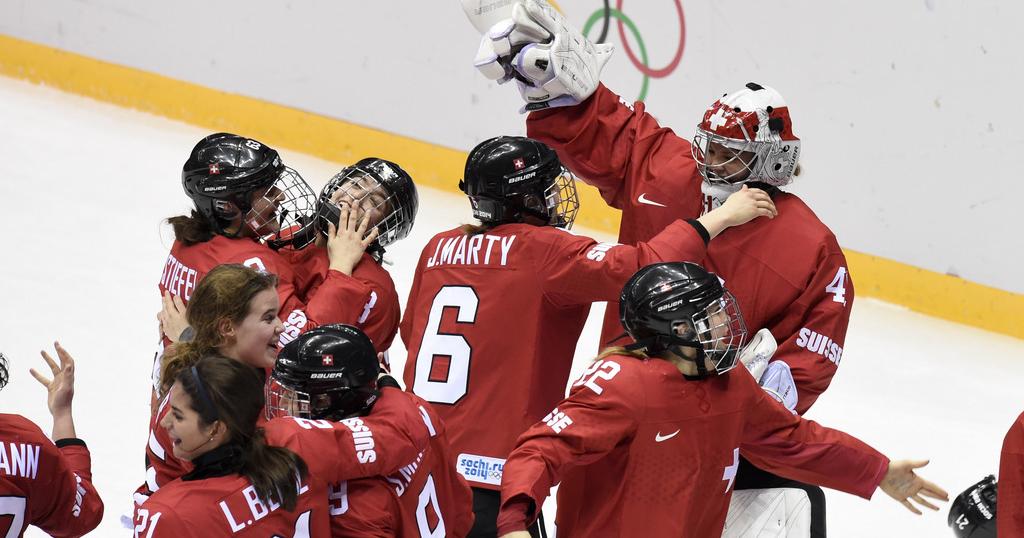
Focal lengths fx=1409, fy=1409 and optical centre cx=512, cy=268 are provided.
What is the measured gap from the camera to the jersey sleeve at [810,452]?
3398 millimetres

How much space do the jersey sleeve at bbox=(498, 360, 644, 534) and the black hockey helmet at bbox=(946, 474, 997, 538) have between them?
4.00 feet

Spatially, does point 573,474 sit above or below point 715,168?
below

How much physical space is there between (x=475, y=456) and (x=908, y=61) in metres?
4.08

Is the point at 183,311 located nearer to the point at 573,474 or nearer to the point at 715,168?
the point at 573,474

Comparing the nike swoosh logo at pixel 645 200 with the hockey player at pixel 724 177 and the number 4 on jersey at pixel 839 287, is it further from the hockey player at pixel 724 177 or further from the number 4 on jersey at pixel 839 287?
the number 4 on jersey at pixel 839 287

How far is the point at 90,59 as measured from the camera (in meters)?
10.2

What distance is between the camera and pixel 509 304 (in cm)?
378

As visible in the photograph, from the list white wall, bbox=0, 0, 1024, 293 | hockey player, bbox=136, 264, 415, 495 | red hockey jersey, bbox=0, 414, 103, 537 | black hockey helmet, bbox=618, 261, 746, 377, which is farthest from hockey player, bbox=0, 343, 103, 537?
white wall, bbox=0, 0, 1024, 293

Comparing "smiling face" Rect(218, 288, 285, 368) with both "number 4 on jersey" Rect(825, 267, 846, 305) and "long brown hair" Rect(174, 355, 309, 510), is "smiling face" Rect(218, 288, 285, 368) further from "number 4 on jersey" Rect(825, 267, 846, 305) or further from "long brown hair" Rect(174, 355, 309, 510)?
"number 4 on jersey" Rect(825, 267, 846, 305)

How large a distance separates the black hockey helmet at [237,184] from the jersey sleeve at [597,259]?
0.81 metres

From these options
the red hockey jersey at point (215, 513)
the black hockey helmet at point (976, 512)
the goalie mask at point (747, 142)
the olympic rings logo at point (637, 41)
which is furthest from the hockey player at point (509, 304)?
the olympic rings logo at point (637, 41)

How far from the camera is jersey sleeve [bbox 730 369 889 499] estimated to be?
3398mm

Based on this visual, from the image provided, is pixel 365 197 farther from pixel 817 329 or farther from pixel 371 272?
pixel 817 329

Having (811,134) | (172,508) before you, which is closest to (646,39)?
(811,134)
